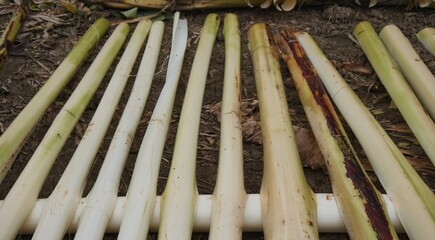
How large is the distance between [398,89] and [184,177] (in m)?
0.92

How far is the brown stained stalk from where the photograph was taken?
7.48ft

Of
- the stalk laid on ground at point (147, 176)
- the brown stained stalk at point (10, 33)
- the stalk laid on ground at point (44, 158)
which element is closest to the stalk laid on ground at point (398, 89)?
the stalk laid on ground at point (147, 176)

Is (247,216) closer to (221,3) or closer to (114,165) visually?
(114,165)

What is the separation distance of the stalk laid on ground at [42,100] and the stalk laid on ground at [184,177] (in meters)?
0.53

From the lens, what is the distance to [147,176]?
4.73 feet

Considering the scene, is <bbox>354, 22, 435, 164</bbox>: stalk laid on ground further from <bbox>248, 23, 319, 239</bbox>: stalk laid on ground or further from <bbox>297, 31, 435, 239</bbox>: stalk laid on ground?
<bbox>248, 23, 319, 239</bbox>: stalk laid on ground

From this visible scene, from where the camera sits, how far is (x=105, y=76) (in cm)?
220

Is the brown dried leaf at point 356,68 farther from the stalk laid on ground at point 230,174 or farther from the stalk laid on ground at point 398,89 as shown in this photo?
the stalk laid on ground at point 230,174

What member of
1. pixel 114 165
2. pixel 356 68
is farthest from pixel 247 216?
pixel 356 68

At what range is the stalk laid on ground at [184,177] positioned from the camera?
128cm

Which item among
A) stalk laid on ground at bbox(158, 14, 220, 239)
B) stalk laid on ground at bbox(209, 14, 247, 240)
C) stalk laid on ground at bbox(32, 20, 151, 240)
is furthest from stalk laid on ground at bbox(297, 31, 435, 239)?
stalk laid on ground at bbox(32, 20, 151, 240)

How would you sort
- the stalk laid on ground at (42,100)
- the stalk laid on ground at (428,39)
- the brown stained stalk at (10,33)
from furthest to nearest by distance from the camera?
the brown stained stalk at (10,33), the stalk laid on ground at (428,39), the stalk laid on ground at (42,100)

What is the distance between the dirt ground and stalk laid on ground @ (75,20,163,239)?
98 mm

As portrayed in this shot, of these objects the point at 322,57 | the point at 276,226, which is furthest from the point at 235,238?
the point at 322,57
